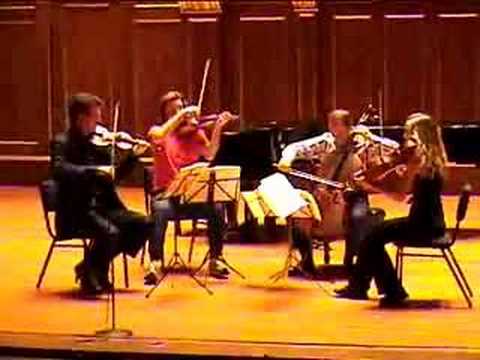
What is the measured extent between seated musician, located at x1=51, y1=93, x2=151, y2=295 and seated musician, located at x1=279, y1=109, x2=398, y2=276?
113 cm

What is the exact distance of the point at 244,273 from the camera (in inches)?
332

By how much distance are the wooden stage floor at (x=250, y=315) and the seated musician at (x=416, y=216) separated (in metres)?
0.21

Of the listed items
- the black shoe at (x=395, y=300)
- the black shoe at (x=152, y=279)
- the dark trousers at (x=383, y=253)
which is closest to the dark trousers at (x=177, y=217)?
the black shoe at (x=152, y=279)

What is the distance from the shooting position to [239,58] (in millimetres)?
12492

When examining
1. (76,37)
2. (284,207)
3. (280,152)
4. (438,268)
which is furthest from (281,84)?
(284,207)

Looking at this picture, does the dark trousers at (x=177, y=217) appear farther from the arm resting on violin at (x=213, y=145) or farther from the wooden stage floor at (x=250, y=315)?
the arm resting on violin at (x=213, y=145)

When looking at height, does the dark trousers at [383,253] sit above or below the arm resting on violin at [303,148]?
below

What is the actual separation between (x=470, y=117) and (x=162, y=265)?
194 inches

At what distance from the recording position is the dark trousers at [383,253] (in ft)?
23.9

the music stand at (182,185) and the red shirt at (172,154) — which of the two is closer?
the music stand at (182,185)

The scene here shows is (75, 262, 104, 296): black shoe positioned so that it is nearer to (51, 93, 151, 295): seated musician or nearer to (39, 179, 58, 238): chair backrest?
(51, 93, 151, 295): seated musician

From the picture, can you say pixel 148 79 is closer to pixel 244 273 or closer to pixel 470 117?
pixel 470 117

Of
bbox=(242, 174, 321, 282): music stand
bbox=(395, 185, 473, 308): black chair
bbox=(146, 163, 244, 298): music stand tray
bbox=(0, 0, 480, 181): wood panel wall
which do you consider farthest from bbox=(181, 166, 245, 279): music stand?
bbox=(0, 0, 480, 181): wood panel wall

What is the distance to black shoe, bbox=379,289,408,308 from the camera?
7.36 meters
